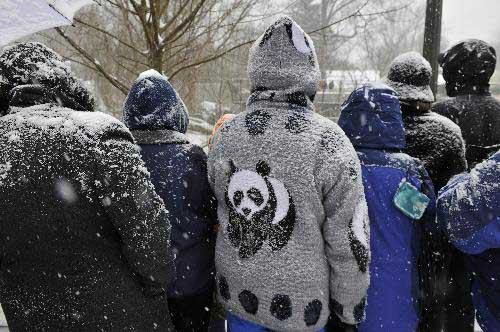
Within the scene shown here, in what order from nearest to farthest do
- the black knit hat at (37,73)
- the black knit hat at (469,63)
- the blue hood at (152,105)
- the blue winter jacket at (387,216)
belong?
the black knit hat at (37,73) < the blue winter jacket at (387,216) < the blue hood at (152,105) < the black knit hat at (469,63)

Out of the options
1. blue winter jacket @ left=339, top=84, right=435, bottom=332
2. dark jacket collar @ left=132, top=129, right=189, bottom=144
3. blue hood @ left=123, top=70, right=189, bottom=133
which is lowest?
blue winter jacket @ left=339, top=84, right=435, bottom=332

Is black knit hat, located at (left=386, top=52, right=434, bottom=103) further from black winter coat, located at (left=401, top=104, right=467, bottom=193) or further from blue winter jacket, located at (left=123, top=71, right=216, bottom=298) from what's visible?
blue winter jacket, located at (left=123, top=71, right=216, bottom=298)

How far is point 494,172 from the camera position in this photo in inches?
68.9

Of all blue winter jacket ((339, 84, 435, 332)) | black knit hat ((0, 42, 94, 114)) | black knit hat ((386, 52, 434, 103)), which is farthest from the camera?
black knit hat ((386, 52, 434, 103))

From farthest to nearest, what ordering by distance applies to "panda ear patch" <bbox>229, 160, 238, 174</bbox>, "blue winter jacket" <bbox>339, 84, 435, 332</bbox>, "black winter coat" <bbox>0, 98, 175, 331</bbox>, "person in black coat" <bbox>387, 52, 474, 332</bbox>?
"person in black coat" <bbox>387, 52, 474, 332</bbox>
"blue winter jacket" <bbox>339, 84, 435, 332</bbox>
"panda ear patch" <bbox>229, 160, 238, 174</bbox>
"black winter coat" <bbox>0, 98, 175, 331</bbox>

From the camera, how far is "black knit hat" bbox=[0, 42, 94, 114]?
170 cm

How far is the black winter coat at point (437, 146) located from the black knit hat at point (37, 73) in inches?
68.3

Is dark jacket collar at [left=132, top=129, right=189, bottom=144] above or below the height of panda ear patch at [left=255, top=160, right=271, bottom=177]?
above

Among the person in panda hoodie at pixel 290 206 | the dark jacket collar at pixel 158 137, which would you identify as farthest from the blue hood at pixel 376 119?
the dark jacket collar at pixel 158 137

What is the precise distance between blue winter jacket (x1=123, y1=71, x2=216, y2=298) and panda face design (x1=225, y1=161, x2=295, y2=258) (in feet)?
1.06

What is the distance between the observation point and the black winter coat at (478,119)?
3.03 metres

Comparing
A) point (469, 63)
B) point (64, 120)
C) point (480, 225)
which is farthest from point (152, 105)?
point (469, 63)

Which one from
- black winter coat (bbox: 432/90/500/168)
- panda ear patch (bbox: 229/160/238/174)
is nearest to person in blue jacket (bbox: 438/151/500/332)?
panda ear patch (bbox: 229/160/238/174)

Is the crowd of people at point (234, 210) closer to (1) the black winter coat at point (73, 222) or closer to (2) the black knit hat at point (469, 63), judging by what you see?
(1) the black winter coat at point (73, 222)
